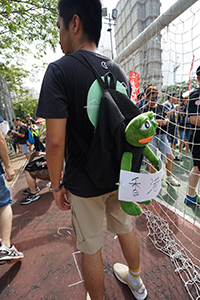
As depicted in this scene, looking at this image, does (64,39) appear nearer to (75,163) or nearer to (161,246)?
(75,163)

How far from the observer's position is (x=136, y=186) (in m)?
0.96

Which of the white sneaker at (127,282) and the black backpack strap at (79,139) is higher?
the black backpack strap at (79,139)

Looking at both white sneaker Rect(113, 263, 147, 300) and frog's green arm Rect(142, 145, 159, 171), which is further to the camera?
white sneaker Rect(113, 263, 147, 300)

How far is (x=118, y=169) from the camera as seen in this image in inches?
38.3

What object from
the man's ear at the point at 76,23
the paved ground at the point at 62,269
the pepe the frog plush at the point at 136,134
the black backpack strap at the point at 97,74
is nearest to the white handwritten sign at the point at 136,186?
the pepe the frog plush at the point at 136,134

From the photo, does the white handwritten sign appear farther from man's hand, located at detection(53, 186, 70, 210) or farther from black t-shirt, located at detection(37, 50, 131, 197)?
man's hand, located at detection(53, 186, 70, 210)

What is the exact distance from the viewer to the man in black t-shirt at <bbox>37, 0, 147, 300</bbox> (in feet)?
2.90

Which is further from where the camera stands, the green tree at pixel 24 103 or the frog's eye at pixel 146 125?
the green tree at pixel 24 103

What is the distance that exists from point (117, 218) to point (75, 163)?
0.55 meters

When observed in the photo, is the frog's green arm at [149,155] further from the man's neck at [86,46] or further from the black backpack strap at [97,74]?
the man's neck at [86,46]

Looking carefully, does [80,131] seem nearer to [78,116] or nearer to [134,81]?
[78,116]

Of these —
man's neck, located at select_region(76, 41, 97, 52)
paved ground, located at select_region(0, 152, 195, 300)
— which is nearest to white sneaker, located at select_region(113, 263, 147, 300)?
paved ground, located at select_region(0, 152, 195, 300)

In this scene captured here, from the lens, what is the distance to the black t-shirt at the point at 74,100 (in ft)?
2.85

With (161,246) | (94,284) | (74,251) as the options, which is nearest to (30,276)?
(74,251)
